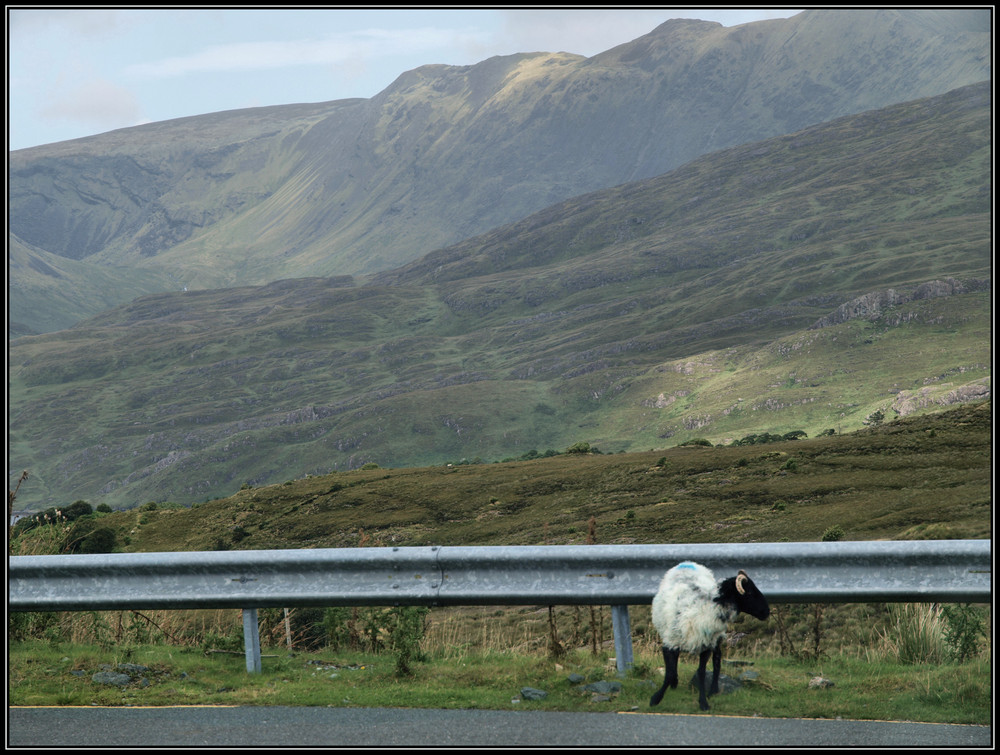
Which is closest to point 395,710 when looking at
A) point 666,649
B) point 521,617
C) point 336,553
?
point 336,553

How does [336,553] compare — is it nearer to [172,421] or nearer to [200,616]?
[200,616]

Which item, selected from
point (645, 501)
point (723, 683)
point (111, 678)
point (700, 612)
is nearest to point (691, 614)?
point (700, 612)

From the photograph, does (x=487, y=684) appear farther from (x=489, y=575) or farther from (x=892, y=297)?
(x=892, y=297)

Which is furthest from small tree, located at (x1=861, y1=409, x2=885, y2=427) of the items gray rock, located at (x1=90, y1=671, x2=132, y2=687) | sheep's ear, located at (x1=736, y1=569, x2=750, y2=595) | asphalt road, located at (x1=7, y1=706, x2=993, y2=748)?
gray rock, located at (x1=90, y1=671, x2=132, y2=687)

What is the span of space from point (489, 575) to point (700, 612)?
181 centimetres

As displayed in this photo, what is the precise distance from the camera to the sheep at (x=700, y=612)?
21.6 feet

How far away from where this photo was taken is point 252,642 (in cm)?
Answer: 794

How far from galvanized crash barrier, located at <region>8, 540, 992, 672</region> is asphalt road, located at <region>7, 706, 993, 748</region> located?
1.00 metres

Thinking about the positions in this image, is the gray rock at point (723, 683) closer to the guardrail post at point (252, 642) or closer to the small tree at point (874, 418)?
the guardrail post at point (252, 642)

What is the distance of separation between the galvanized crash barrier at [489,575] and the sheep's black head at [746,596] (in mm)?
454

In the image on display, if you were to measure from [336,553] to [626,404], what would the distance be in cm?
12517

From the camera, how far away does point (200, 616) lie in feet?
36.2

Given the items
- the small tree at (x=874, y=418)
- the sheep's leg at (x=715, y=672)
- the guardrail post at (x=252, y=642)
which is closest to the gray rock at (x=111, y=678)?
the guardrail post at (x=252, y=642)

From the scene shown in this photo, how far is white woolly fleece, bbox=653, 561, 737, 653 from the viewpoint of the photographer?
6570 mm
